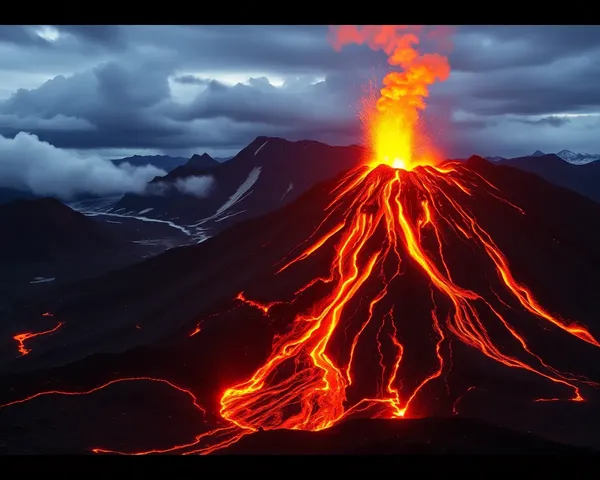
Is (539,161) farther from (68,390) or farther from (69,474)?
(69,474)

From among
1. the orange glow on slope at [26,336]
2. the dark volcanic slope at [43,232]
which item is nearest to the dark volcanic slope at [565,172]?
the dark volcanic slope at [43,232]

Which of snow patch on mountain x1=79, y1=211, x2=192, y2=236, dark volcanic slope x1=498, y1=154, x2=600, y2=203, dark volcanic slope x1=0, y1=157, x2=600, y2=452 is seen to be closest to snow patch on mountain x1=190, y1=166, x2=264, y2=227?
snow patch on mountain x1=79, y1=211, x2=192, y2=236

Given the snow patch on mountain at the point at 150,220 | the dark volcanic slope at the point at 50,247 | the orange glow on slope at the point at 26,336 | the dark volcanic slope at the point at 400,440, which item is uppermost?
the snow patch on mountain at the point at 150,220

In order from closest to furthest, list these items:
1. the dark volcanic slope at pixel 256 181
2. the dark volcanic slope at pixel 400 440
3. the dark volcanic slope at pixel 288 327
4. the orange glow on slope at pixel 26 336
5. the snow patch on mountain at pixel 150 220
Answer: the dark volcanic slope at pixel 400 440 → the dark volcanic slope at pixel 288 327 → the orange glow on slope at pixel 26 336 → the snow patch on mountain at pixel 150 220 → the dark volcanic slope at pixel 256 181

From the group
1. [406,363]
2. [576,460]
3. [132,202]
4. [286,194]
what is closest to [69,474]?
[576,460]

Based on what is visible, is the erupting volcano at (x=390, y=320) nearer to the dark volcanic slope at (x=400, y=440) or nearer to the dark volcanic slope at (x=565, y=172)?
the dark volcanic slope at (x=400, y=440)

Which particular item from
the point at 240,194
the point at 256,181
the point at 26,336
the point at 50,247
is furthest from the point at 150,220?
the point at 26,336

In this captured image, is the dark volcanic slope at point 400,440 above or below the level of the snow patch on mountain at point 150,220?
below
